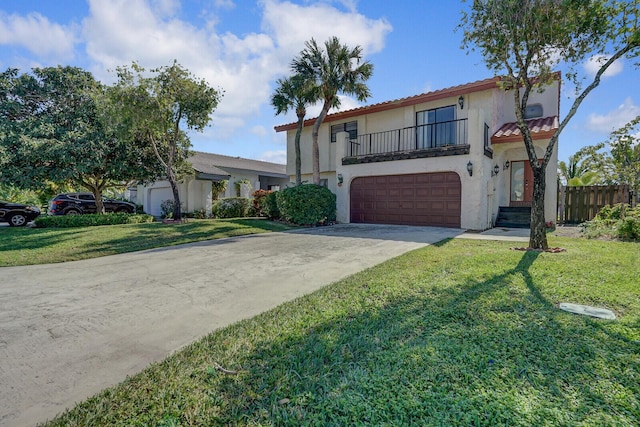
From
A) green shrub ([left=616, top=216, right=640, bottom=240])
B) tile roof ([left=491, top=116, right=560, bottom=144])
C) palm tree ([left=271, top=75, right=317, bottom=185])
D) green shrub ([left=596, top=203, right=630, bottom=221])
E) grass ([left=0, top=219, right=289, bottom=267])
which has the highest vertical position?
palm tree ([left=271, top=75, right=317, bottom=185])

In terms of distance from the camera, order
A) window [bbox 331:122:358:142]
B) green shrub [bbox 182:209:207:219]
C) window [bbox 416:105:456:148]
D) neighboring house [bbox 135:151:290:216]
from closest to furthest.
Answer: window [bbox 416:105:456:148], window [bbox 331:122:358:142], green shrub [bbox 182:209:207:219], neighboring house [bbox 135:151:290:216]

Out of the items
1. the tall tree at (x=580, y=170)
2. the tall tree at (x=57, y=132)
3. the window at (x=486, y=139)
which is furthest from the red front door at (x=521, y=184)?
the tall tree at (x=57, y=132)

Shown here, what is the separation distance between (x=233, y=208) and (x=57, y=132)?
855cm

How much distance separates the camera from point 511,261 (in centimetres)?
580

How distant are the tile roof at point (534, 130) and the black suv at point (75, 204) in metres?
20.4

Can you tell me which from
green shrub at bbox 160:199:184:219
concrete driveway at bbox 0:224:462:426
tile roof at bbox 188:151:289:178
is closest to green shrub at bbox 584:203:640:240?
concrete driveway at bbox 0:224:462:426

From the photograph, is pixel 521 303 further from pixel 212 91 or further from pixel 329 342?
pixel 212 91

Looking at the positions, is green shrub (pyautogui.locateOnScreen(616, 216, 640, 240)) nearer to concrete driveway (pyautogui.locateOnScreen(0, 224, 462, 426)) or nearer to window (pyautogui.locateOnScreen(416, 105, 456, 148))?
window (pyautogui.locateOnScreen(416, 105, 456, 148))

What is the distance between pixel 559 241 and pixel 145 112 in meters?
14.9

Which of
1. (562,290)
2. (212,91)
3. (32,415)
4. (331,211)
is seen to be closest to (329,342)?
(32,415)

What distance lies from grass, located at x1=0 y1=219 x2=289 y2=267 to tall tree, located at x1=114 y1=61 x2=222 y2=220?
4.14 meters

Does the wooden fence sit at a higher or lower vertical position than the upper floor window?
lower

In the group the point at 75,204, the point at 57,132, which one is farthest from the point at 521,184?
the point at 75,204

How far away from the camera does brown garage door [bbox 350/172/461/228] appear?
12109 mm
